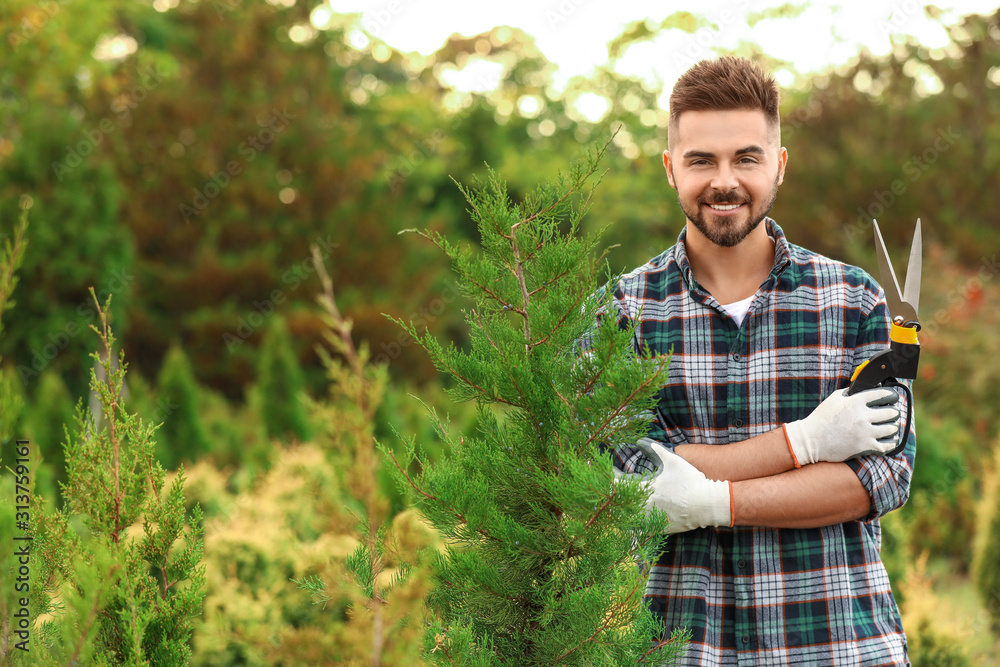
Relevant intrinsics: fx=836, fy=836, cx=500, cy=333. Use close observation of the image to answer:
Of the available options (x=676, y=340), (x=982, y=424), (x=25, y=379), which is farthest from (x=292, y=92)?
(x=676, y=340)

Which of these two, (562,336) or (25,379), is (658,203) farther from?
(562,336)

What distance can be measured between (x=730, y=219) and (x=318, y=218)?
1569 centimetres

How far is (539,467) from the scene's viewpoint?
5.47ft

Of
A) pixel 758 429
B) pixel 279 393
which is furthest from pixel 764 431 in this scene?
pixel 279 393

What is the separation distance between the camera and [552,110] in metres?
23.8

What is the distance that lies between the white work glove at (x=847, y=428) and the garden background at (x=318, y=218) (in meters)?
1.35

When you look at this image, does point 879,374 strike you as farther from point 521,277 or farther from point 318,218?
point 318,218

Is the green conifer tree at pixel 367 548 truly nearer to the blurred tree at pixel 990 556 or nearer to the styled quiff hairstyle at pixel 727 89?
the styled quiff hairstyle at pixel 727 89

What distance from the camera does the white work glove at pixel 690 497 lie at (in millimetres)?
1861

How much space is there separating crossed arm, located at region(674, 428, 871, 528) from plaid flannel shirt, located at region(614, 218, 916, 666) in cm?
5

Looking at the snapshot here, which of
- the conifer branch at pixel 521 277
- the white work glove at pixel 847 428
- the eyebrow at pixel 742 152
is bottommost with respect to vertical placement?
the white work glove at pixel 847 428

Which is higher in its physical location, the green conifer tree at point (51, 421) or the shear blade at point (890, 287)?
the shear blade at point (890, 287)

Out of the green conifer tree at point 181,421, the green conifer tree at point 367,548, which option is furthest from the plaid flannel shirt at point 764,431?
the green conifer tree at point 181,421

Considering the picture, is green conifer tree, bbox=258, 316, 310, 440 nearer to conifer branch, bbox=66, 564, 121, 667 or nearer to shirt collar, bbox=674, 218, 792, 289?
shirt collar, bbox=674, 218, 792, 289
